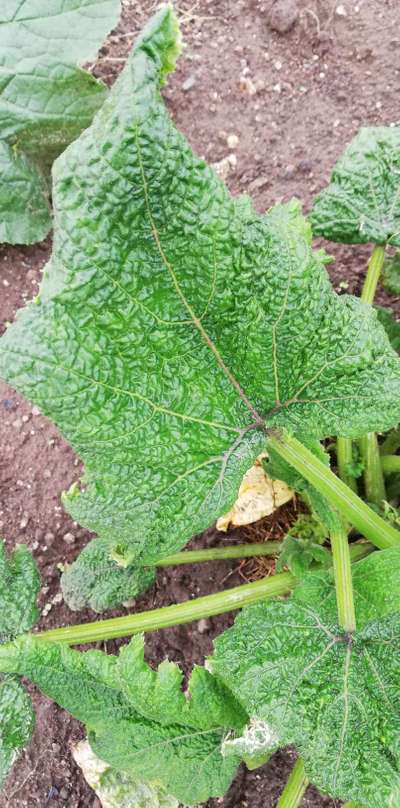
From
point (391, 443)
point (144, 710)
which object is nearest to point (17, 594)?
point (144, 710)

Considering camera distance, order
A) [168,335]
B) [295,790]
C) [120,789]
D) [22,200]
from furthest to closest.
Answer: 1. [22,200]
2. [120,789]
3. [295,790]
4. [168,335]

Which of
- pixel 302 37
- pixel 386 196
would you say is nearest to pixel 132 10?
pixel 302 37

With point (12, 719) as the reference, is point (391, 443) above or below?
above

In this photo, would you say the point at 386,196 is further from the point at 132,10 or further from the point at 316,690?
the point at 132,10

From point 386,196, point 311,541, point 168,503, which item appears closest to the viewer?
point 168,503

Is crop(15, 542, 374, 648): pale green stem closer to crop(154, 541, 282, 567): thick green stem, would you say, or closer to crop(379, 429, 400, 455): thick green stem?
crop(154, 541, 282, 567): thick green stem

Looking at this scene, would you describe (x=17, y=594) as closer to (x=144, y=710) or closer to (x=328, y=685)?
(x=144, y=710)
